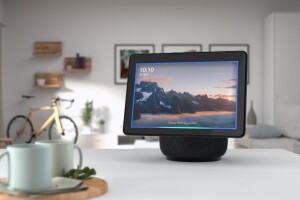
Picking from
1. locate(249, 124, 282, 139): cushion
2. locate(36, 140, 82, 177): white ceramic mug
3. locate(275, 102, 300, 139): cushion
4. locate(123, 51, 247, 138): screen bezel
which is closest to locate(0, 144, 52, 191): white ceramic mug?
locate(36, 140, 82, 177): white ceramic mug

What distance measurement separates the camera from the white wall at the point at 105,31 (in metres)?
6.91

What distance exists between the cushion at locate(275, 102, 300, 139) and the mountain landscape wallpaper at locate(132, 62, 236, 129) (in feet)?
12.5

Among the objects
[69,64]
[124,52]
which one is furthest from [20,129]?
[124,52]

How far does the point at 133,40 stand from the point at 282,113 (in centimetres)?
251

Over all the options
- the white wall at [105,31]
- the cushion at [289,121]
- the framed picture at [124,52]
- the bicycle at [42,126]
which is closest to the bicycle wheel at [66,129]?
the bicycle at [42,126]

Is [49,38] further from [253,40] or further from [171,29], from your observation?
[253,40]

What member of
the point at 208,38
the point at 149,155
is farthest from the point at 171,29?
the point at 149,155

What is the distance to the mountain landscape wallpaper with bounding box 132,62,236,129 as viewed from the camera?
55.0 inches

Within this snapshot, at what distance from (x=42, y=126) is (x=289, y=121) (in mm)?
3509

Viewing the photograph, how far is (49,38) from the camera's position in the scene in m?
6.91

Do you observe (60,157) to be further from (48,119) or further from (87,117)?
(48,119)

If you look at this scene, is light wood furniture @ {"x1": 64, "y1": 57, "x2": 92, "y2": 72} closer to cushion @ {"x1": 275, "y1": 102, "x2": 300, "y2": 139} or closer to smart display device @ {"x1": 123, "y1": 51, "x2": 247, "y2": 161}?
cushion @ {"x1": 275, "y1": 102, "x2": 300, "y2": 139}

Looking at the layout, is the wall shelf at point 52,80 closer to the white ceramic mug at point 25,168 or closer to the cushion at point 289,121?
the cushion at point 289,121

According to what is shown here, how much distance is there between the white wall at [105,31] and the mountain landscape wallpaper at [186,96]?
547 cm
